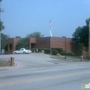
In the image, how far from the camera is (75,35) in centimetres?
7369

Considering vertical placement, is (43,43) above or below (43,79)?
above

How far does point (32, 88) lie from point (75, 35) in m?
63.6

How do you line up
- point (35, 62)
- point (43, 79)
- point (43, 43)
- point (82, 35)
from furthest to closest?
point (43, 43) < point (82, 35) < point (35, 62) < point (43, 79)

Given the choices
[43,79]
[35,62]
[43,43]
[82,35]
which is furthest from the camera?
[43,43]

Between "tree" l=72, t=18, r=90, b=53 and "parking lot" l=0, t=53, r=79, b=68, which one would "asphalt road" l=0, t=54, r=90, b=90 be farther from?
"tree" l=72, t=18, r=90, b=53

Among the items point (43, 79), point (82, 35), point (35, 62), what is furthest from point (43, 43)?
point (43, 79)

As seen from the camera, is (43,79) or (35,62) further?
(35,62)

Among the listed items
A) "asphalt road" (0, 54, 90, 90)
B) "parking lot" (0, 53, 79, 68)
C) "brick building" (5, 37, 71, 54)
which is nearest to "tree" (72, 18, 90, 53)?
"brick building" (5, 37, 71, 54)

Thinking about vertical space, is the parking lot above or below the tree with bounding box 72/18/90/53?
below

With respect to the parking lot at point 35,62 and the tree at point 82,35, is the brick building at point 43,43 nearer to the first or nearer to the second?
the tree at point 82,35

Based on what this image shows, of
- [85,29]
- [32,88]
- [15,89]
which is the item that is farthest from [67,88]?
[85,29]

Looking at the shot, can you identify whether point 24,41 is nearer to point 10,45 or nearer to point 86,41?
point 10,45

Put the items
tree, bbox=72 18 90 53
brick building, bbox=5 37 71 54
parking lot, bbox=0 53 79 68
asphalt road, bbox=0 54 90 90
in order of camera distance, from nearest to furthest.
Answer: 1. asphalt road, bbox=0 54 90 90
2. parking lot, bbox=0 53 79 68
3. tree, bbox=72 18 90 53
4. brick building, bbox=5 37 71 54

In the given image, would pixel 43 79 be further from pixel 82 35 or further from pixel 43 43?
pixel 43 43
